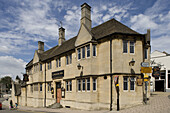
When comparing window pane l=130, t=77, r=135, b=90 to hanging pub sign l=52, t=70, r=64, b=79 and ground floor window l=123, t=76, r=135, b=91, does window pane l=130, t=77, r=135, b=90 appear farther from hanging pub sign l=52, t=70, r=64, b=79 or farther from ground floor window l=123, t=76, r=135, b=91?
hanging pub sign l=52, t=70, r=64, b=79

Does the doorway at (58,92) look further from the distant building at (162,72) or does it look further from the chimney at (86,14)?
the distant building at (162,72)

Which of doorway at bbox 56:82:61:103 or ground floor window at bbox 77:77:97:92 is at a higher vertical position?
ground floor window at bbox 77:77:97:92

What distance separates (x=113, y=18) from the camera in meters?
19.1

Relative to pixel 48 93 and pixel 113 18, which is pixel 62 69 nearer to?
pixel 48 93

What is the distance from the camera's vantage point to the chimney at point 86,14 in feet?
62.1

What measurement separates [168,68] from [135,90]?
15.3 meters

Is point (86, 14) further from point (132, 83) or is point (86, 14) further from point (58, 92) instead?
point (58, 92)

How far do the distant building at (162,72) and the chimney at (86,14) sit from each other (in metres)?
17.1

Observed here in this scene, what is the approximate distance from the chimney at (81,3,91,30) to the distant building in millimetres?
17077

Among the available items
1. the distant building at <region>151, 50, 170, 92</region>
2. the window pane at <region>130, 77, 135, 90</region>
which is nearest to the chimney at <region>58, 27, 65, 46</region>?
the window pane at <region>130, 77, 135, 90</region>

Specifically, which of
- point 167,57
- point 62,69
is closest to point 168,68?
point 167,57

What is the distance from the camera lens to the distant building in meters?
26.3

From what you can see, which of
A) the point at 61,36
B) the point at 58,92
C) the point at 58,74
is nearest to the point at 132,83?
the point at 58,74

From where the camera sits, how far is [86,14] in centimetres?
1916
